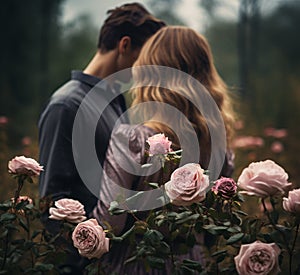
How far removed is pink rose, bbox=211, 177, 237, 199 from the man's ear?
78 cm

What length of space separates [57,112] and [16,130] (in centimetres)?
376

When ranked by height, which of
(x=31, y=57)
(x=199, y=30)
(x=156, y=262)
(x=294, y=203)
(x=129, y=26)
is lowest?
(x=31, y=57)

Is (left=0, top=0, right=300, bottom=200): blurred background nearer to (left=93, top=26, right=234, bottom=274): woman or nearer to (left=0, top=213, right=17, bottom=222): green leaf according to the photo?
(left=93, top=26, right=234, bottom=274): woman

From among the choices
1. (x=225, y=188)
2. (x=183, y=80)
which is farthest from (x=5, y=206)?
(x=183, y=80)

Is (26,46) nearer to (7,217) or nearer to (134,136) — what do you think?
(134,136)

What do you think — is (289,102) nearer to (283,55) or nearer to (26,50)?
(283,55)

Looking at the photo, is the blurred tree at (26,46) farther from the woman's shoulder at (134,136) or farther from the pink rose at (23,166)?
the pink rose at (23,166)

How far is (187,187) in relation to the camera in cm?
103

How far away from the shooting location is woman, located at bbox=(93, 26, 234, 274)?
1.28 m

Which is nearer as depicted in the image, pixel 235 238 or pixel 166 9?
pixel 235 238

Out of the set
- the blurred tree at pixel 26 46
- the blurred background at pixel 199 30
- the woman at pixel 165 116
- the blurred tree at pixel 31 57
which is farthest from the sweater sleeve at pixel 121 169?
the blurred tree at pixel 26 46

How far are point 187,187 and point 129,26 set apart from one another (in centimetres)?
83

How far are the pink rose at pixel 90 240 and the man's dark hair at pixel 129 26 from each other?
31.0 inches

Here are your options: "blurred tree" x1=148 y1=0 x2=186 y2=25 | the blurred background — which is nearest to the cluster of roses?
the blurred background
